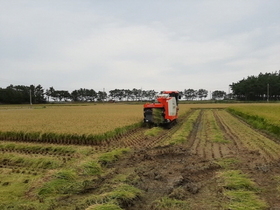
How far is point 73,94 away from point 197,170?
13893 centimetres

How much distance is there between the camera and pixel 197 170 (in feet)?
23.0

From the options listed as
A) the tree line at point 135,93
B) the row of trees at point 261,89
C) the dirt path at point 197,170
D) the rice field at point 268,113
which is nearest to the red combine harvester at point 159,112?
the dirt path at point 197,170

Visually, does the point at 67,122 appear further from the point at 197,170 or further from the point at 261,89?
the point at 261,89

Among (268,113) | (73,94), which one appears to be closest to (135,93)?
(73,94)

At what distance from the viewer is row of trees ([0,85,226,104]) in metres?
87.6

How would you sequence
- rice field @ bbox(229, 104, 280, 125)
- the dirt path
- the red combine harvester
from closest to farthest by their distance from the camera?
the dirt path < rice field @ bbox(229, 104, 280, 125) < the red combine harvester

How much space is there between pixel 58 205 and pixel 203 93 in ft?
559

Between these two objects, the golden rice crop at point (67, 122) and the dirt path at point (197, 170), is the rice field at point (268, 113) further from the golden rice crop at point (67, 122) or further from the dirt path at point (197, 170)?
the golden rice crop at point (67, 122)

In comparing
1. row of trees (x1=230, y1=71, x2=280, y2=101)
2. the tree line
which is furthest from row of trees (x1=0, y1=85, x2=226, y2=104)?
row of trees (x1=230, y1=71, x2=280, y2=101)

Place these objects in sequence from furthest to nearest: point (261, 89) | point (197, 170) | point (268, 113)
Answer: point (261, 89) → point (268, 113) → point (197, 170)

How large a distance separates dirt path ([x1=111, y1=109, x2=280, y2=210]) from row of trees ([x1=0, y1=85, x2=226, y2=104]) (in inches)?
3501

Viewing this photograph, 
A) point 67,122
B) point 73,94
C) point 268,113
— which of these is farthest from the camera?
point 73,94

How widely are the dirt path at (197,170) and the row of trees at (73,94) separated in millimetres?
88923

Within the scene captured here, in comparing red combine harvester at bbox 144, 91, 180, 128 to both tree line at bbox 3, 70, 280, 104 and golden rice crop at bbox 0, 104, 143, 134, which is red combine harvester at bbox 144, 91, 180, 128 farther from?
tree line at bbox 3, 70, 280, 104
